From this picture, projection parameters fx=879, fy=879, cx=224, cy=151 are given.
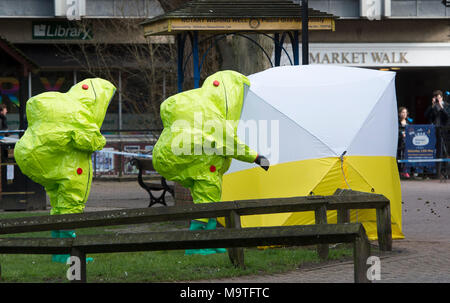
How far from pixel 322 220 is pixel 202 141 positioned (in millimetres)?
1517

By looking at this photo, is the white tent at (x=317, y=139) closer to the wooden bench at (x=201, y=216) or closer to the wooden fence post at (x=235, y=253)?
the wooden bench at (x=201, y=216)

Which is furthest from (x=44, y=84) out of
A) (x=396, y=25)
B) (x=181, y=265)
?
(x=181, y=265)

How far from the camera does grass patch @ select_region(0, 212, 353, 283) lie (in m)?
8.30

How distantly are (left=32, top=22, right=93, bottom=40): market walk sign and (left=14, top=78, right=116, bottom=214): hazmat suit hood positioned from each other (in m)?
18.7

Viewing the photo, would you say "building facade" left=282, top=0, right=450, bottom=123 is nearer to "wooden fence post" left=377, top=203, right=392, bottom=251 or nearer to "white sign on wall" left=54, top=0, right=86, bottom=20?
"white sign on wall" left=54, top=0, right=86, bottom=20

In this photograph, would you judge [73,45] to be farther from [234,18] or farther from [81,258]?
[81,258]

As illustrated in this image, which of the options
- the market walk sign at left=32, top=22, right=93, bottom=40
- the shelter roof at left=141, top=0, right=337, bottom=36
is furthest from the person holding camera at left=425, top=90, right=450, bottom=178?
the market walk sign at left=32, top=22, right=93, bottom=40

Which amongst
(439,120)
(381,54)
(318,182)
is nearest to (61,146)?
(318,182)

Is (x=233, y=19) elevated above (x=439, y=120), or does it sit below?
above

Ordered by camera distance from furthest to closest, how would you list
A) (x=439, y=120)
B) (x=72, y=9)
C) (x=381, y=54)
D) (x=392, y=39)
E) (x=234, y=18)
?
(x=392, y=39), (x=381, y=54), (x=72, y=9), (x=439, y=120), (x=234, y=18)

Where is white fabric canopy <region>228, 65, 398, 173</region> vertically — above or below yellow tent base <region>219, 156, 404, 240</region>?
above

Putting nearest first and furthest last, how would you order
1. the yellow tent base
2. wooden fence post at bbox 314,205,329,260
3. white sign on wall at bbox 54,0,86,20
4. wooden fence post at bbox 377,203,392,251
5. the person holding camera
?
wooden fence post at bbox 314,205,329,260 → wooden fence post at bbox 377,203,392,251 → the yellow tent base → the person holding camera → white sign on wall at bbox 54,0,86,20

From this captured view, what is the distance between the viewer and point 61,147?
30.7 feet

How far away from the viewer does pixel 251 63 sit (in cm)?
1563
